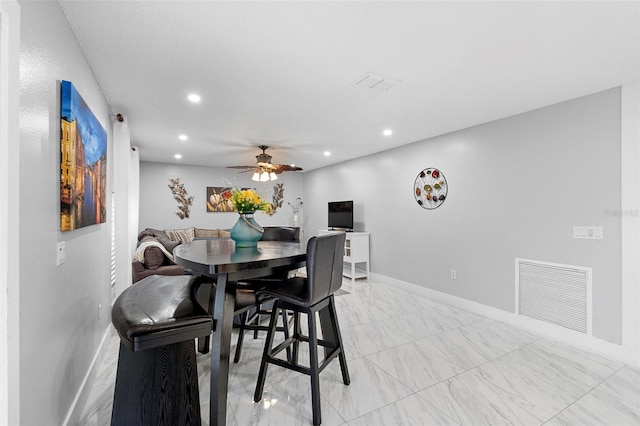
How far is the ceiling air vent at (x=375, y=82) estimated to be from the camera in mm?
2348

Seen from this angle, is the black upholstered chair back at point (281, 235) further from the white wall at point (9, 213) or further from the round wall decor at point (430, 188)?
the white wall at point (9, 213)

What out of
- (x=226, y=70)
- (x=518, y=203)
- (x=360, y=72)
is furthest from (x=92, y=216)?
(x=518, y=203)

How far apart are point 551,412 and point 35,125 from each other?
10.5 feet

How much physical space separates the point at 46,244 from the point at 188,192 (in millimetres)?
5489

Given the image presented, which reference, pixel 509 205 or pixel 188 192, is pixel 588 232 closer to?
pixel 509 205

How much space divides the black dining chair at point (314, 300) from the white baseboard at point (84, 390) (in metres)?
1.01

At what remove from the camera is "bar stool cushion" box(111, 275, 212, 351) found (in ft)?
3.88

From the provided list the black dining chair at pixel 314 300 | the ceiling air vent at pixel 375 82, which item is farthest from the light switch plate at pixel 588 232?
the black dining chair at pixel 314 300

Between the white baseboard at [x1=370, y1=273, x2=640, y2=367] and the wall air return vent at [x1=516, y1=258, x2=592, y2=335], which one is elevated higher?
the wall air return vent at [x1=516, y1=258, x2=592, y2=335]

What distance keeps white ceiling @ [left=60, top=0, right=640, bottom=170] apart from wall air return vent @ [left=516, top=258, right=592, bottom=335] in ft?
5.59

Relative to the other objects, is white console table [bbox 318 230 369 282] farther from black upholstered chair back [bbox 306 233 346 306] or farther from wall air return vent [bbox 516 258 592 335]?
black upholstered chair back [bbox 306 233 346 306]

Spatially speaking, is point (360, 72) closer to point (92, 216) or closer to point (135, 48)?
point (135, 48)

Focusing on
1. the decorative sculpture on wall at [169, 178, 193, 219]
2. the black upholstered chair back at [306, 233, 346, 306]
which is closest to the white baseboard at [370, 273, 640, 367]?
the black upholstered chair back at [306, 233, 346, 306]

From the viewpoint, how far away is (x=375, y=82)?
96.0 inches
